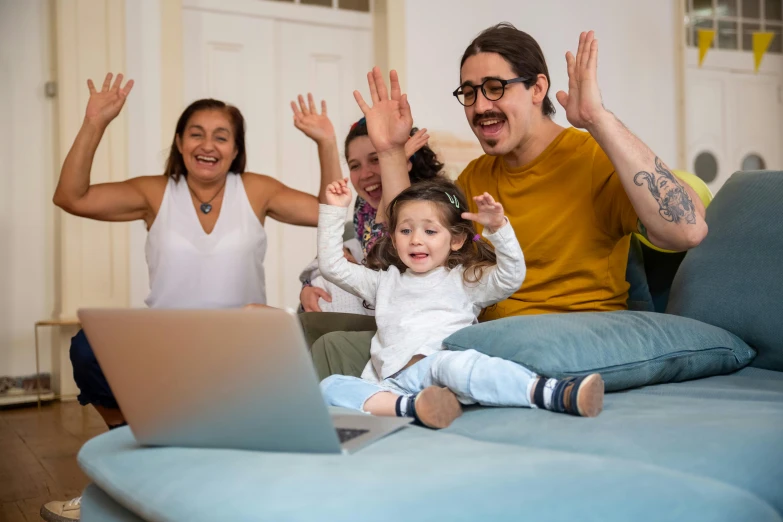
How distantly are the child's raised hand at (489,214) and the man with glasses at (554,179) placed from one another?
298 mm

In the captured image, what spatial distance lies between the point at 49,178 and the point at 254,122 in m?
1.14

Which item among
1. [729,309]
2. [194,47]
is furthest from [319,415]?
[194,47]

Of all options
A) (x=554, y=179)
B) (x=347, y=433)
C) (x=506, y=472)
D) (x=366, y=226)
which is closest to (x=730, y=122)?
(x=366, y=226)

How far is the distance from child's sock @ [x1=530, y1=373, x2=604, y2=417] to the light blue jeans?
0.09ft

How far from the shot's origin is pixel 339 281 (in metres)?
2.03

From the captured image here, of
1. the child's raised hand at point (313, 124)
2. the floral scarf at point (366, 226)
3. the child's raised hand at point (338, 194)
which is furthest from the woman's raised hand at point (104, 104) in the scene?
the child's raised hand at point (338, 194)

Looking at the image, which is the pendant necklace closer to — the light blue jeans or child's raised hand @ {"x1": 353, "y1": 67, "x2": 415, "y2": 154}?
child's raised hand @ {"x1": 353, "y1": 67, "x2": 415, "y2": 154}

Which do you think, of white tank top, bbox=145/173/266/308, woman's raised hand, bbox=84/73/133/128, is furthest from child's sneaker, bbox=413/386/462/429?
woman's raised hand, bbox=84/73/133/128

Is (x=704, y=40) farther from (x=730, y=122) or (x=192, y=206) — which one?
(x=192, y=206)

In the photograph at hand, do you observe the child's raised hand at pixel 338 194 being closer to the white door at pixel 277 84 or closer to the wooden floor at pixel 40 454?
the wooden floor at pixel 40 454

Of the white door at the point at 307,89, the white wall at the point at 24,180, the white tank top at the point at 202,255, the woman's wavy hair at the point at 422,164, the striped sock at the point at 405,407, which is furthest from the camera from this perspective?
the white door at the point at 307,89

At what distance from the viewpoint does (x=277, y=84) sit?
4.82m

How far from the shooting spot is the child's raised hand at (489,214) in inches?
67.2

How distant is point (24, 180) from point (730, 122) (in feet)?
16.2
